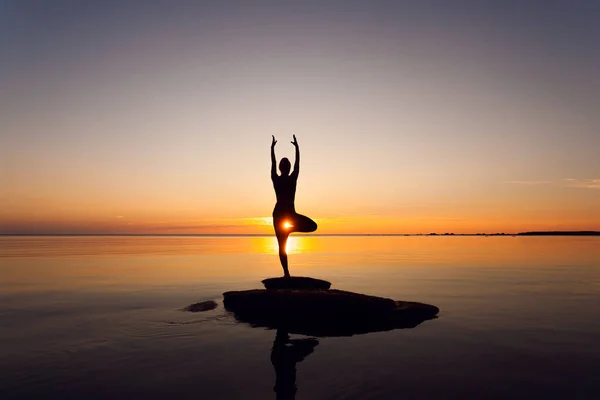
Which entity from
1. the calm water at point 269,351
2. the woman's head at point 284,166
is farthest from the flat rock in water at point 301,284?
the woman's head at point 284,166

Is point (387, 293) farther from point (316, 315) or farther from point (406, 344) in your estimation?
point (406, 344)

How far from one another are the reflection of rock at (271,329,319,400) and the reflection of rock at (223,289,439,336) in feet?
3.21

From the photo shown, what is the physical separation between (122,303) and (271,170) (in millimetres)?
9132

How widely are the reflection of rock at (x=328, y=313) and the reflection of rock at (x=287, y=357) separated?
38.5 inches

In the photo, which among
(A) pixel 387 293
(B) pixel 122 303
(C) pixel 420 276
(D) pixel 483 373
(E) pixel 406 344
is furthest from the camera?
(C) pixel 420 276

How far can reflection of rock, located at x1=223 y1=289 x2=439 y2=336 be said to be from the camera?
43.8 ft

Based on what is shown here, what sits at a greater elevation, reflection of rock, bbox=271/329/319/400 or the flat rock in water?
the flat rock in water

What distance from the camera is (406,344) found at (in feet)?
37.5

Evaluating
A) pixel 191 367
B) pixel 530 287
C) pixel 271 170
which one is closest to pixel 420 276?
pixel 530 287

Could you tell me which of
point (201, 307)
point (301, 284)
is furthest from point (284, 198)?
point (201, 307)

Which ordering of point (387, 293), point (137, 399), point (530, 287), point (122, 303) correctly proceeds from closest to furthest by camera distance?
point (137, 399) → point (122, 303) → point (387, 293) → point (530, 287)

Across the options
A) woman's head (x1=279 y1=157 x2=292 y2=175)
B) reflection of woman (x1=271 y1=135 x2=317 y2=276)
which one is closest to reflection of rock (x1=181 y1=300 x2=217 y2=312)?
reflection of woman (x1=271 y1=135 x2=317 y2=276)

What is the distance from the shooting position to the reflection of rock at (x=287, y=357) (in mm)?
8078

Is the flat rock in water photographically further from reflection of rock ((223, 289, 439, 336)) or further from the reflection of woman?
Answer: reflection of rock ((223, 289, 439, 336))
